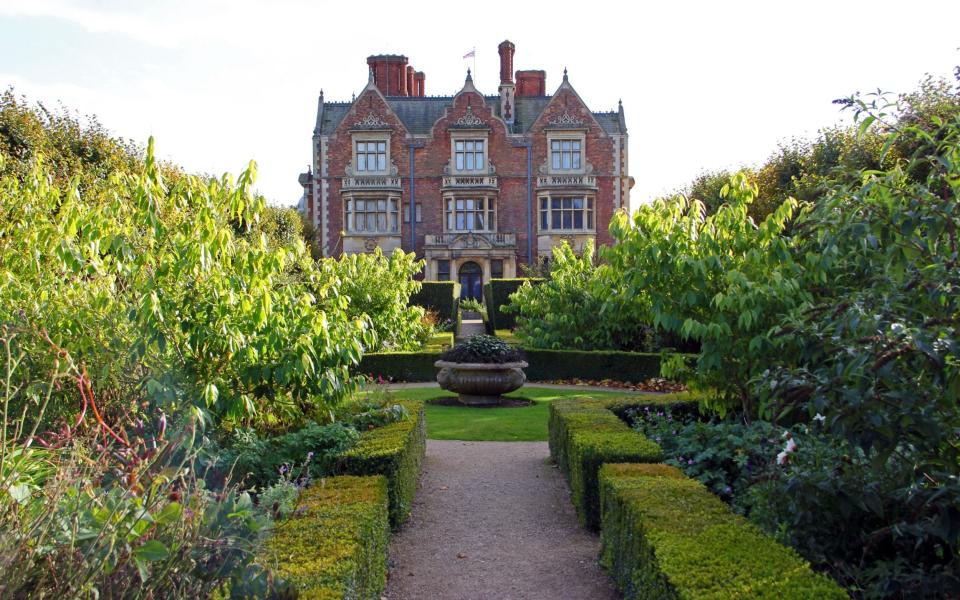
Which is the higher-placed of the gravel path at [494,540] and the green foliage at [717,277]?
the green foliage at [717,277]

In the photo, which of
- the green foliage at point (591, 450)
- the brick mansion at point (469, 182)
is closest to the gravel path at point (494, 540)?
the green foliage at point (591, 450)

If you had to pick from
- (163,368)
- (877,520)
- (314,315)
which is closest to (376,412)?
(314,315)

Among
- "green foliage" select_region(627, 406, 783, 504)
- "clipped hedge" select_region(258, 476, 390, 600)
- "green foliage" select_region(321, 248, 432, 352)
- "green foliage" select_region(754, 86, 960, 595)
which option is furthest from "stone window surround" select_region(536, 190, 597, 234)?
"green foliage" select_region(754, 86, 960, 595)

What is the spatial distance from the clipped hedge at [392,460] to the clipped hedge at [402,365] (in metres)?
8.77

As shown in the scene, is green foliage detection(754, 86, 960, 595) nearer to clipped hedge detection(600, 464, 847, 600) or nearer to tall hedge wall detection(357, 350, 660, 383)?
clipped hedge detection(600, 464, 847, 600)

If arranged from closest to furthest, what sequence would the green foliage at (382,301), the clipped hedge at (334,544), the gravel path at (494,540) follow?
the clipped hedge at (334,544), the gravel path at (494,540), the green foliage at (382,301)

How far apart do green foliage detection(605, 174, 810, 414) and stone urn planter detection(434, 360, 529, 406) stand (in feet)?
14.9

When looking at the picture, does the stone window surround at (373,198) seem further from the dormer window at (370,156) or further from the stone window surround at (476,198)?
the stone window surround at (476,198)

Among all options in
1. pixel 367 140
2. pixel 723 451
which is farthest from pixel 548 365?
pixel 367 140

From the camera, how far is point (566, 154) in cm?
3500

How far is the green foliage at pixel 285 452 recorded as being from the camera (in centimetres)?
588

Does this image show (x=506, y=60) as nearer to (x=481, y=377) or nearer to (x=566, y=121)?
(x=566, y=121)

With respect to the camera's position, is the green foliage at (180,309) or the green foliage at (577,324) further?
the green foliage at (577,324)

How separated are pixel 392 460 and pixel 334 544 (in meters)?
2.05
